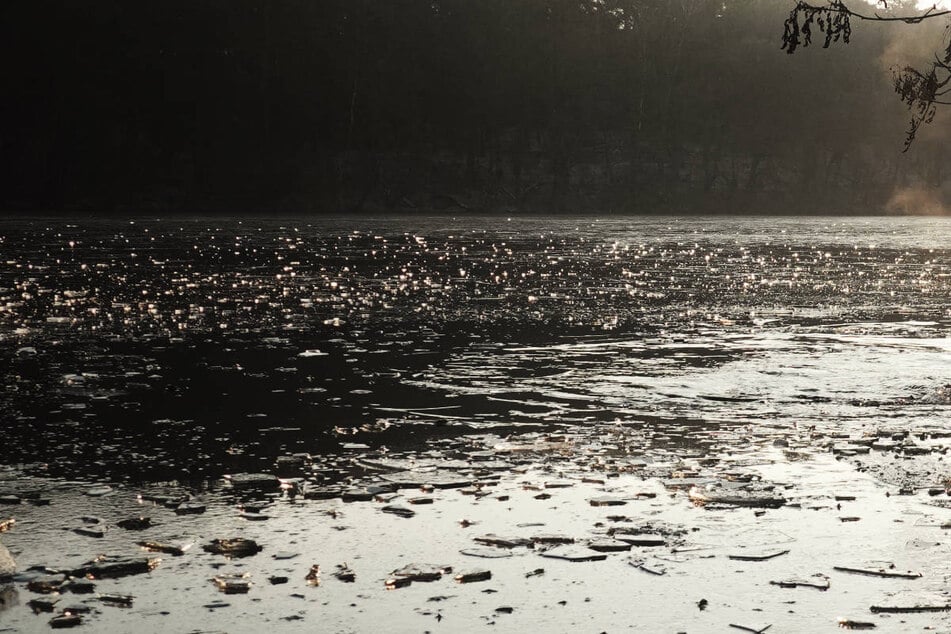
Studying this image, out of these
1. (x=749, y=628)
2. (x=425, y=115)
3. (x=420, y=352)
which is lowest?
(x=420, y=352)

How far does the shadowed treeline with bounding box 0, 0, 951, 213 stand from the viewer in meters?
89.3

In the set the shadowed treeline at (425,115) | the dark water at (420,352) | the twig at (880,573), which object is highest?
the shadowed treeline at (425,115)

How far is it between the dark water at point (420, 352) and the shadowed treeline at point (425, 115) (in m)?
58.6

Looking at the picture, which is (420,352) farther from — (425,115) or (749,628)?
(425,115)

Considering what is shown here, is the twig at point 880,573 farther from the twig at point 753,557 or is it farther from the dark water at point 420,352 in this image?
the dark water at point 420,352

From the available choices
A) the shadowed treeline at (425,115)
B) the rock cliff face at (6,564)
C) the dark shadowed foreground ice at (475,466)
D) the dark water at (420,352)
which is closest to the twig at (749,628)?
the dark shadowed foreground ice at (475,466)

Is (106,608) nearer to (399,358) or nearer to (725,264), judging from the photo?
(399,358)

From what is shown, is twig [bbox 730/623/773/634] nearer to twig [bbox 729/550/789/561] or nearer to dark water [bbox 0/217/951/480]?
twig [bbox 729/550/789/561]

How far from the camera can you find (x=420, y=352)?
14.6m

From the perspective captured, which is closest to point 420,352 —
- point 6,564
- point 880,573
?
point 6,564

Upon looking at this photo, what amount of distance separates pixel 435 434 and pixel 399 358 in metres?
4.50

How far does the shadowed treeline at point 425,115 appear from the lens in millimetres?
89312

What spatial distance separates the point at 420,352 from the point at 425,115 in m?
86.9

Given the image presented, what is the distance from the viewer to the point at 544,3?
116875 millimetres
